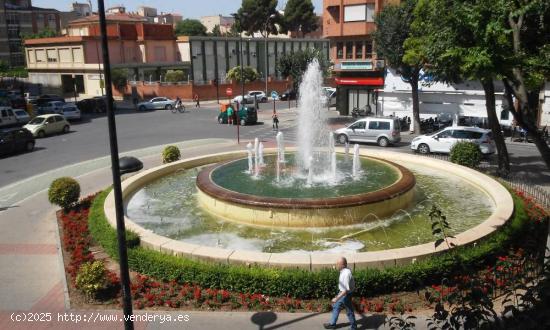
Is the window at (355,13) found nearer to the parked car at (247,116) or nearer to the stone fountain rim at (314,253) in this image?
the parked car at (247,116)

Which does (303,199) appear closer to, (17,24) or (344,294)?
(344,294)

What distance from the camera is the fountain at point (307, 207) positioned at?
1196 cm

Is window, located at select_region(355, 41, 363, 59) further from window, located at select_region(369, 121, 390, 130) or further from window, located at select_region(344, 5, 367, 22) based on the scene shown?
window, located at select_region(369, 121, 390, 130)

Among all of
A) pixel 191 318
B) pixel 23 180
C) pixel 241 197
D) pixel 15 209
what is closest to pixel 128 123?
pixel 23 180

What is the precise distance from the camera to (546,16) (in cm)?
1198

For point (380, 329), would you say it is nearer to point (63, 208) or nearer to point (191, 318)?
point (191, 318)

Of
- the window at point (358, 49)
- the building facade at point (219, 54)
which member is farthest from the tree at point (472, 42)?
the building facade at point (219, 54)

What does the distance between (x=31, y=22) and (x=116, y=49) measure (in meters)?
39.2

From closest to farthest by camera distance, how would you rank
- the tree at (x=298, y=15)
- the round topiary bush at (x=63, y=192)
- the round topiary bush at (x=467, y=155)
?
the round topiary bush at (x=63, y=192) < the round topiary bush at (x=467, y=155) < the tree at (x=298, y=15)

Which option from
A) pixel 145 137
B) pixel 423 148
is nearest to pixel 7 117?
pixel 145 137

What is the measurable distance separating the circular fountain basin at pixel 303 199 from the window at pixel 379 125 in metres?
11.4

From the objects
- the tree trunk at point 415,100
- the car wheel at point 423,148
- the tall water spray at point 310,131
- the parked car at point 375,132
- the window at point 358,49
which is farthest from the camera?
the window at point 358,49

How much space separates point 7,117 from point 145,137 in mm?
12443

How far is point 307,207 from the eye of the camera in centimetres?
1275
